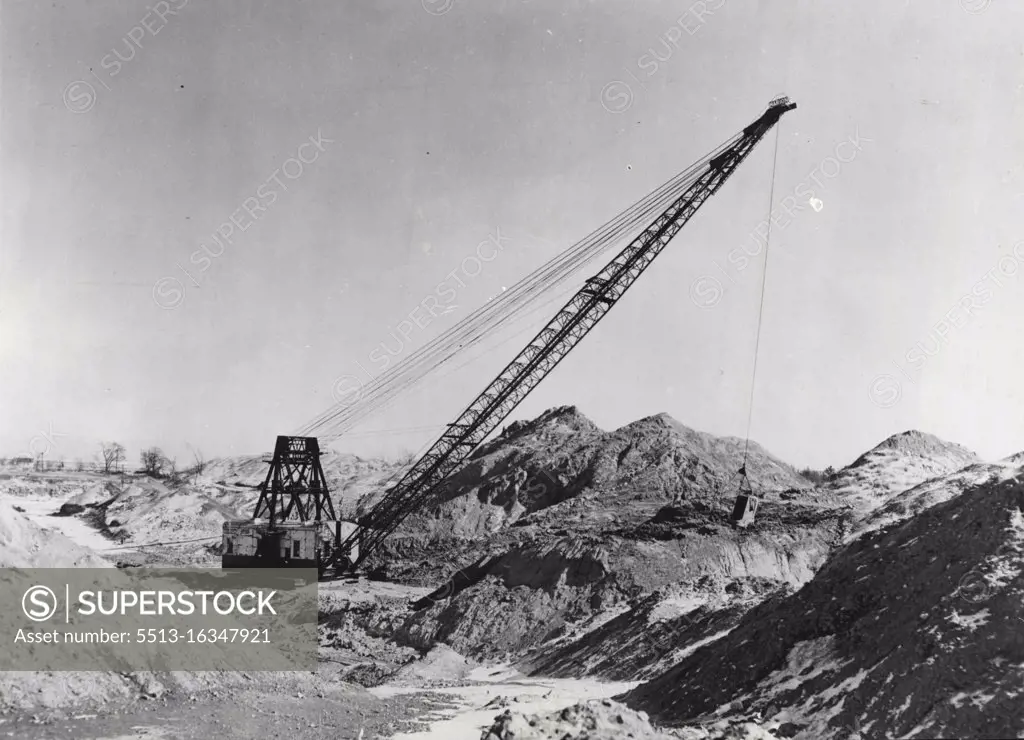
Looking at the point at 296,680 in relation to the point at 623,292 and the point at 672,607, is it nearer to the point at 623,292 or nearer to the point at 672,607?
the point at 672,607

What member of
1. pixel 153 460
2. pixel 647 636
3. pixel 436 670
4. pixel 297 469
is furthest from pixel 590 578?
pixel 153 460

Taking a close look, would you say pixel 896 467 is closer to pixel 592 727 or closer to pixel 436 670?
pixel 436 670

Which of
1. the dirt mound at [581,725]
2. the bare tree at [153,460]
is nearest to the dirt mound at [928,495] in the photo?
the dirt mound at [581,725]

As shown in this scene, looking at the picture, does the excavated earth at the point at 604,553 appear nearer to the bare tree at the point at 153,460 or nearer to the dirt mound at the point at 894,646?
the dirt mound at the point at 894,646

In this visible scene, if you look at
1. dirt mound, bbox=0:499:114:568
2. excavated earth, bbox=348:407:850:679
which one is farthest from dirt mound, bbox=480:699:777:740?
dirt mound, bbox=0:499:114:568

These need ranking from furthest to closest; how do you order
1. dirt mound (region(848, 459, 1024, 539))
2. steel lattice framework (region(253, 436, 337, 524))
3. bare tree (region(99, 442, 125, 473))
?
1. bare tree (region(99, 442, 125, 473))
2. steel lattice framework (region(253, 436, 337, 524))
3. dirt mound (region(848, 459, 1024, 539))
